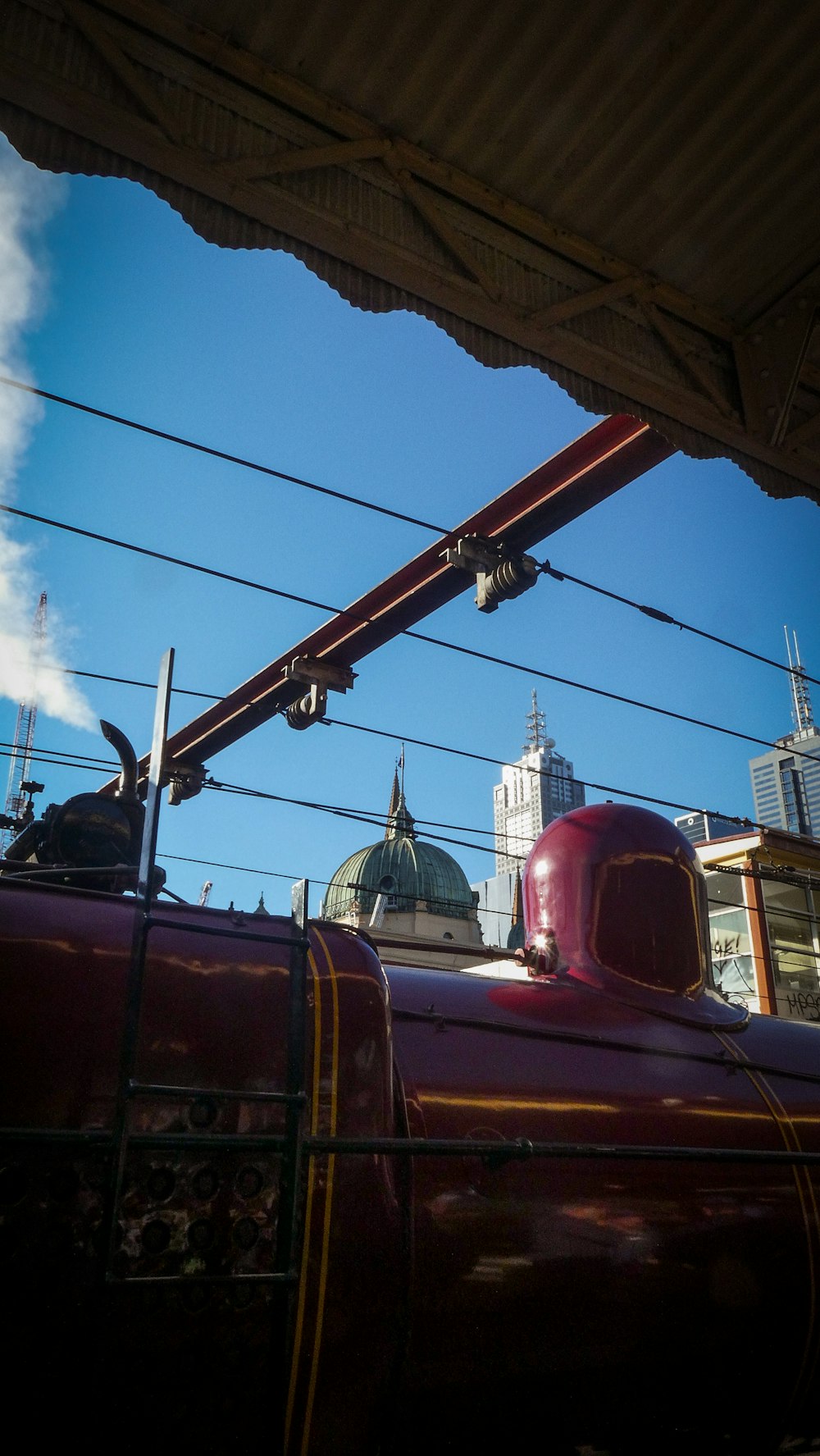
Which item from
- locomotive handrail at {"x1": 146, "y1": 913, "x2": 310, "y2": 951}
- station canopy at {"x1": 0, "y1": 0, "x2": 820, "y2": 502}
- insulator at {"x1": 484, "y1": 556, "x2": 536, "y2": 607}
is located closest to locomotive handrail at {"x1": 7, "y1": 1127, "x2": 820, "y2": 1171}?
locomotive handrail at {"x1": 146, "y1": 913, "x2": 310, "y2": 951}

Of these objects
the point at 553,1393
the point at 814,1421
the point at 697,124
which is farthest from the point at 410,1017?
the point at 697,124

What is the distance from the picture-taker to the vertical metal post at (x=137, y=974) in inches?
112

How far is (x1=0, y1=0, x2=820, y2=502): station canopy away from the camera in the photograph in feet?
13.2

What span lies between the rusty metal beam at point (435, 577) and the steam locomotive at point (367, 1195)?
3.09m

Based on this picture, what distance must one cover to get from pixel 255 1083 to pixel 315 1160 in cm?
→ 32

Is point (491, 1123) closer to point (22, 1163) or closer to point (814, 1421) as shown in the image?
point (22, 1163)

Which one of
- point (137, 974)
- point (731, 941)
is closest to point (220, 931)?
point (137, 974)

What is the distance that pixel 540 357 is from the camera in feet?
16.7

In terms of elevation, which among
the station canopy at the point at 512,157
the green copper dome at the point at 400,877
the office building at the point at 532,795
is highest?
the office building at the point at 532,795

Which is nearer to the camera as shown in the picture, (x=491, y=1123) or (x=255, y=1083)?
(x=255, y=1083)

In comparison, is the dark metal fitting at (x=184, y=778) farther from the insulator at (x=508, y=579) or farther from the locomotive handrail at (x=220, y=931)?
the locomotive handrail at (x=220, y=931)

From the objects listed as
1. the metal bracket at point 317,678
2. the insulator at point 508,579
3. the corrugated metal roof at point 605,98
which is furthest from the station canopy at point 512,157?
the metal bracket at point 317,678

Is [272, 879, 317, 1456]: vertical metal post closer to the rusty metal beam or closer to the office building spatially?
the rusty metal beam

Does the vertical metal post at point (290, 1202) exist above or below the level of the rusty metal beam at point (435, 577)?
below
